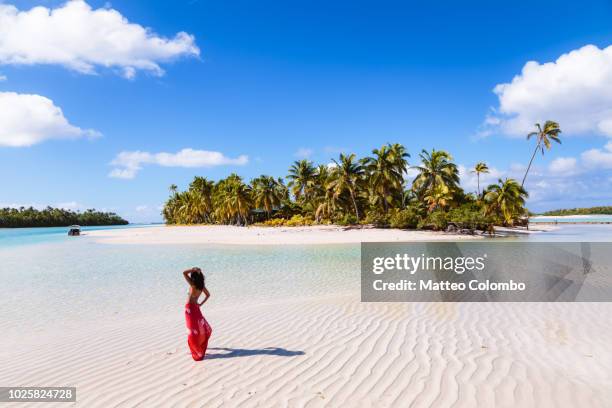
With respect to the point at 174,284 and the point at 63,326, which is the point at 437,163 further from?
the point at 63,326

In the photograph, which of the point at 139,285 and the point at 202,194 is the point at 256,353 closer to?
the point at 139,285

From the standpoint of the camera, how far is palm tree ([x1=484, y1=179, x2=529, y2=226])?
152ft

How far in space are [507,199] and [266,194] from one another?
123ft

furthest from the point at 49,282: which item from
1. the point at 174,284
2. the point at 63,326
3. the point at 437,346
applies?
the point at 437,346

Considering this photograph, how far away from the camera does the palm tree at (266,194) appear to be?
6575 cm

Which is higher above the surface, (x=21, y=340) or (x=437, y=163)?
(x=437, y=163)

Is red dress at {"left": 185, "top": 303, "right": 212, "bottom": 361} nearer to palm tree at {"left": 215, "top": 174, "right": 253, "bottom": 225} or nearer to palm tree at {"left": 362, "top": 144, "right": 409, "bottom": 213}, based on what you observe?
palm tree at {"left": 362, "top": 144, "right": 409, "bottom": 213}

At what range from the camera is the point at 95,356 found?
6.60m

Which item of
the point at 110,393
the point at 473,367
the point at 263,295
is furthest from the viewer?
the point at 263,295

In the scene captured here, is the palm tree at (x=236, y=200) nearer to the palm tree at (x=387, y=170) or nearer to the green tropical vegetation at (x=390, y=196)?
the green tropical vegetation at (x=390, y=196)

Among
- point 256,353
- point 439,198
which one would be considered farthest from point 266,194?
point 256,353

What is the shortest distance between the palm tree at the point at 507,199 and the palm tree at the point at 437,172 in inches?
198

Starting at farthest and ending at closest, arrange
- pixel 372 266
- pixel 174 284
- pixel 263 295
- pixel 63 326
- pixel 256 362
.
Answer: pixel 372 266
pixel 174 284
pixel 263 295
pixel 63 326
pixel 256 362

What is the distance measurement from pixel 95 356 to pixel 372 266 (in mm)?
13394
